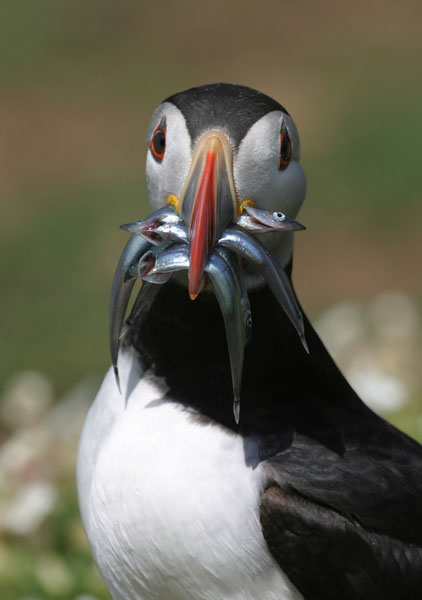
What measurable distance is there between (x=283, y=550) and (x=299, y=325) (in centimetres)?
59

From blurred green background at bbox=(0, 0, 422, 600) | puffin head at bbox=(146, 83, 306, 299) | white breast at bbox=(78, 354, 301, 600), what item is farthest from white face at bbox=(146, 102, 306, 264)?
blurred green background at bbox=(0, 0, 422, 600)

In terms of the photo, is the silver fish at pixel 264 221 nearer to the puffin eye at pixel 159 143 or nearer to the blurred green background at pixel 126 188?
the puffin eye at pixel 159 143

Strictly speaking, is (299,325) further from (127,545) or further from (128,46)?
(128,46)

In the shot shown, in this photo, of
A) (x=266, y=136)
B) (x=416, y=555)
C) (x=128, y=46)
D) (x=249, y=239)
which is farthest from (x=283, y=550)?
(x=128, y=46)

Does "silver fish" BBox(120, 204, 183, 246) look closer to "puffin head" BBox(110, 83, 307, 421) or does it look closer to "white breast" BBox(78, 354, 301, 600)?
"puffin head" BBox(110, 83, 307, 421)

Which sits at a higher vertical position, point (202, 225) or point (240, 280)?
point (202, 225)

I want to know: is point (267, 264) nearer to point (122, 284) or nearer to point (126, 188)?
point (122, 284)

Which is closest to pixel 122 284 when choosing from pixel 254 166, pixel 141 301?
pixel 141 301

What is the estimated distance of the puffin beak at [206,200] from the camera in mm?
2867

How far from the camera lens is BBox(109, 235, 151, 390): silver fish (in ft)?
10.2

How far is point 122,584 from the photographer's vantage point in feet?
10.9

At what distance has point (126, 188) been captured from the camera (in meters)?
10.7

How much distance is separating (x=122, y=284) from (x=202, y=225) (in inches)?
15.1

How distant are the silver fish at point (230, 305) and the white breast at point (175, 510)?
26 centimetres
